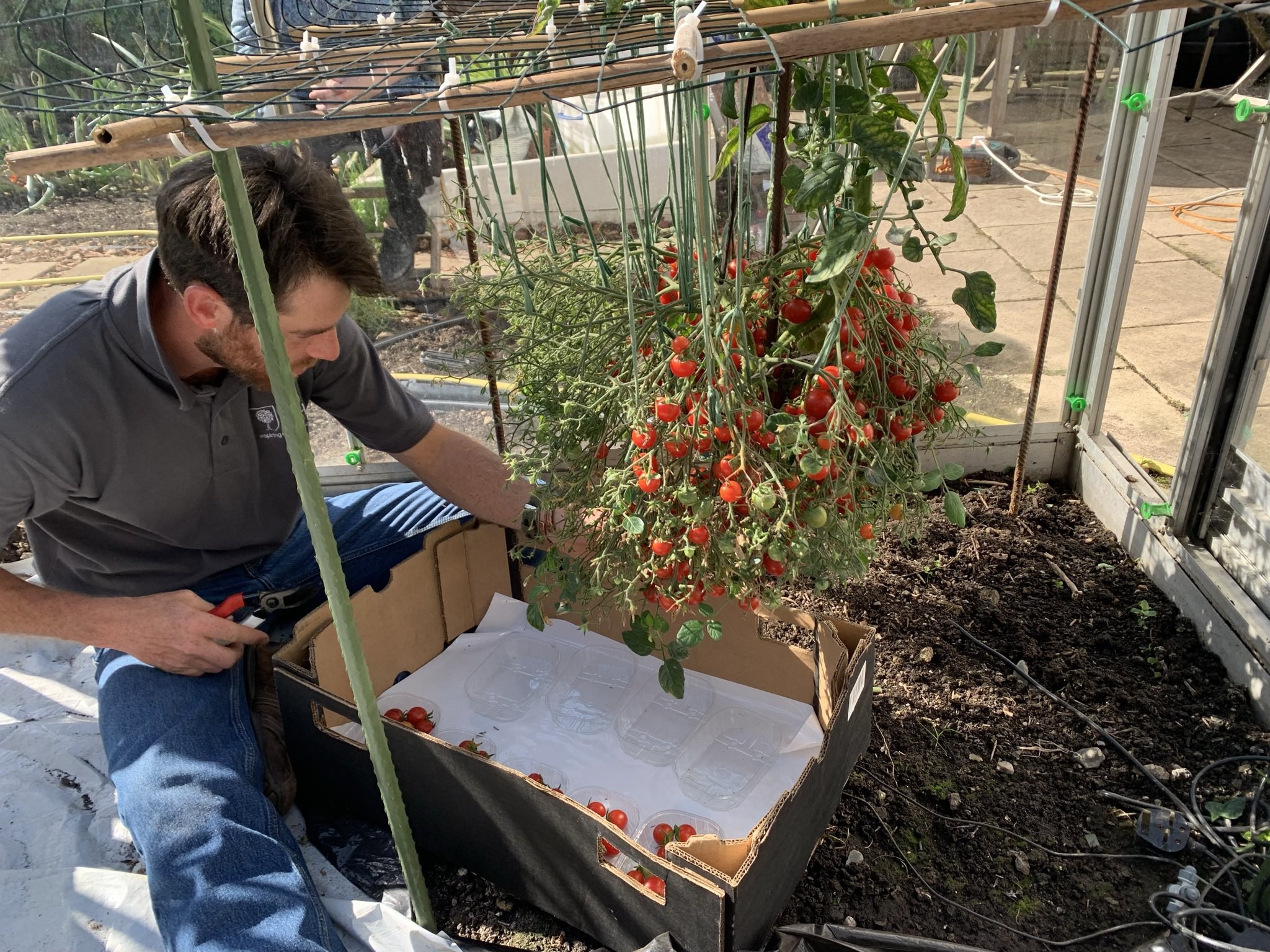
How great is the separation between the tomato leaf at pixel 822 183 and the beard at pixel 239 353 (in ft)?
2.82

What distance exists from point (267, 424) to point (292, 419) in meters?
0.79

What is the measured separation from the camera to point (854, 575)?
1220mm

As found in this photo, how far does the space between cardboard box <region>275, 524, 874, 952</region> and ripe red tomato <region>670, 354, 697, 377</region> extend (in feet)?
1.64

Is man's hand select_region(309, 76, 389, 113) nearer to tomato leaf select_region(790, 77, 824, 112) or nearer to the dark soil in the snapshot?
tomato leaf select_region(790, 77, 824, 112)

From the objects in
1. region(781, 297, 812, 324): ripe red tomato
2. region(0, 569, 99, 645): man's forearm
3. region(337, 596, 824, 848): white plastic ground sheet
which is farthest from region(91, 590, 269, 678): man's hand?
region(781, 297, 812, 324): ripe red tomato

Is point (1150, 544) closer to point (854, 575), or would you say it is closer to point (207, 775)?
point (854, 575)

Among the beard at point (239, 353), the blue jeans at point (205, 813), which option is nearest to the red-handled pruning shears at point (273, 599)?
the blue jeans at point (205, 813)

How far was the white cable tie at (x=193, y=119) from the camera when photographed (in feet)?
2.49

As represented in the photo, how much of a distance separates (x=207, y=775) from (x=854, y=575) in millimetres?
998

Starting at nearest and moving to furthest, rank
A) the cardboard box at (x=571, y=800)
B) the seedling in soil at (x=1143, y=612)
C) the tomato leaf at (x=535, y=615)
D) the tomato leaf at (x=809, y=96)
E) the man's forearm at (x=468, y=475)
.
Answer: the tomato leaf at (x=809, y=96), the cardboard box at (x=571, y=800), the tomato leaf at (x=535, y=615), the man's forearm at (x=468, y=475), the seedling in soil at (x=1143, y=612)

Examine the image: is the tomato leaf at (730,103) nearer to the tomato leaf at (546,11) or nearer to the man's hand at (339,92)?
the tomato leaf at (546,11)

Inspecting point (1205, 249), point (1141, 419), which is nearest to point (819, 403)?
point (1205, 249)

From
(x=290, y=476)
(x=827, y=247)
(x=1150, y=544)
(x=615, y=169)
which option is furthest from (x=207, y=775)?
(x=1150, y=544)

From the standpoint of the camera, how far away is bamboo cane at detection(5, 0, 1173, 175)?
2.61 ft
